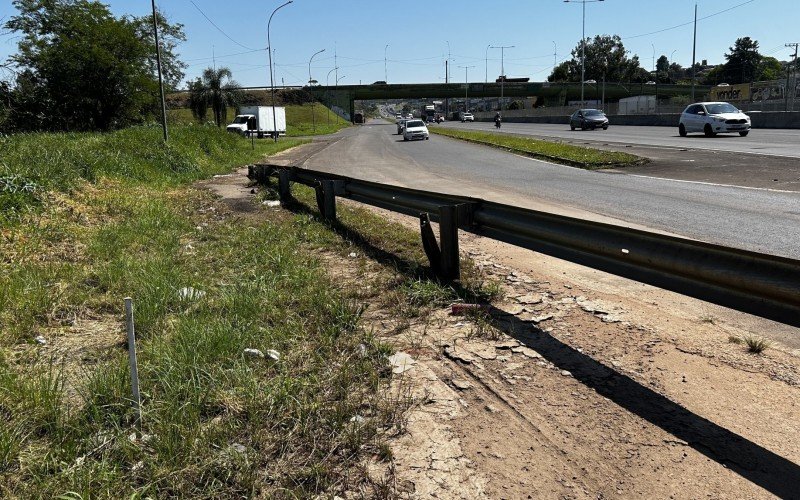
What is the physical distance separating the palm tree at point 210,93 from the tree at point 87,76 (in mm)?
36027

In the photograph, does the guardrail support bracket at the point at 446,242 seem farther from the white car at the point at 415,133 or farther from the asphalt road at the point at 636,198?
the white car at the point at 415,133

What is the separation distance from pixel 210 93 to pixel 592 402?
8521cm

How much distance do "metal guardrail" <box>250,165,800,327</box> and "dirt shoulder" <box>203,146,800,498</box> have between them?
511 millimetres

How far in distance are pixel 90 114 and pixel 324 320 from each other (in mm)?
43254

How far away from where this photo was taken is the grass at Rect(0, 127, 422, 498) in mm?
2527

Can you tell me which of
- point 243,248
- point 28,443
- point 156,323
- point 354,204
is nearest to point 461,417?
point 28,443

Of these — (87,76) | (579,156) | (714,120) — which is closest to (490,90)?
(87,76)

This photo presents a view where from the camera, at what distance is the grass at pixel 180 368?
253 centimetres

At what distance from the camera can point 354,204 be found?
11477 millimetres

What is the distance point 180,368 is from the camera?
3398mm

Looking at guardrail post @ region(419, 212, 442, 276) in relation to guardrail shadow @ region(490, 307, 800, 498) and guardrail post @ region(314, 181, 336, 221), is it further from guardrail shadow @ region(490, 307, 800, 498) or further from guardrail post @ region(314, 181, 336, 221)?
guardrail post @ region(314, 181, 336, 221)

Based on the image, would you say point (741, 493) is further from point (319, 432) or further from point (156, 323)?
point (156, 323)

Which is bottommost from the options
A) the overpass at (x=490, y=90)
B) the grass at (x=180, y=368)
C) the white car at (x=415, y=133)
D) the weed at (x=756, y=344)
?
the weed at (x=756, y=344)

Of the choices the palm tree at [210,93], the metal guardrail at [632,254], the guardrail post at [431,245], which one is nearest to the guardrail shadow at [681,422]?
the metal guardrail at [632,254]
